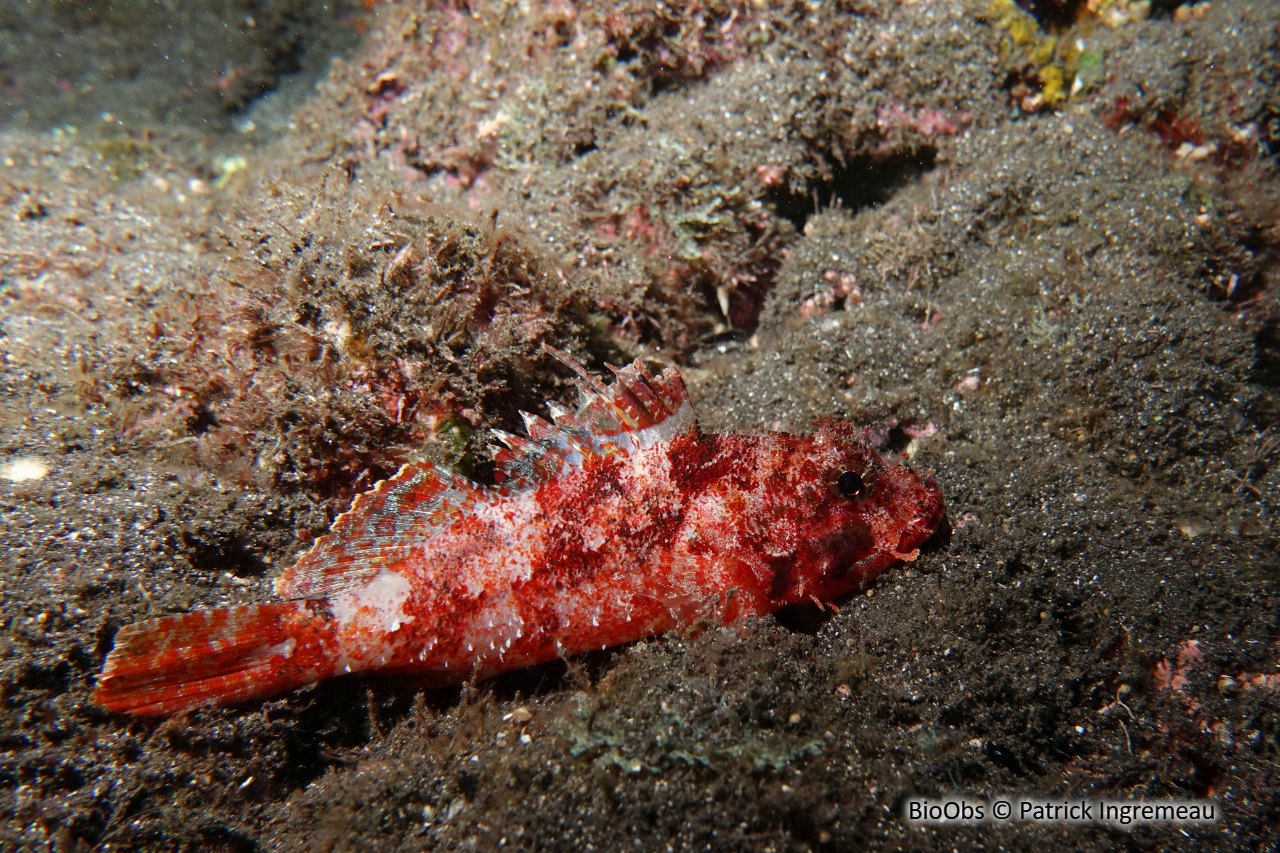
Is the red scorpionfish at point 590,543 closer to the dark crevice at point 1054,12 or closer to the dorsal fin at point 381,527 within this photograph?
the dorsal fin at point 381,527

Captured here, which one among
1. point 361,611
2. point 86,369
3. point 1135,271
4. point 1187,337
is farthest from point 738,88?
point 86,369

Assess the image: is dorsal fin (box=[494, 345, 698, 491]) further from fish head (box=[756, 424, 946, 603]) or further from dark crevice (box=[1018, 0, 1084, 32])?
dark crevice (box=[1018, 0, 1084, 32])

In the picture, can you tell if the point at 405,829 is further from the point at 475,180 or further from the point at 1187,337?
the point at 1187,337

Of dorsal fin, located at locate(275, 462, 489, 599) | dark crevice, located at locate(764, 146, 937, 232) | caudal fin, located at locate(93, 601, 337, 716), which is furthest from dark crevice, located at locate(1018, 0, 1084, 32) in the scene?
caudal fin, located at locate(93, 601, 337, 716)

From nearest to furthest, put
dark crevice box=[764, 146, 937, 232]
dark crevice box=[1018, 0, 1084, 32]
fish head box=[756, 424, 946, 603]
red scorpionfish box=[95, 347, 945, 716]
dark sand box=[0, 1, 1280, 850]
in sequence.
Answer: dark sand box=[0, 1, 1280, 850], red scorpionfish box=[95, 347, 945, 716], fish head box=[756, 424, 946, 603], dark crevice box=[764, 146, 937, 232], dark crevice box=[1018, 0, 1084, 32]

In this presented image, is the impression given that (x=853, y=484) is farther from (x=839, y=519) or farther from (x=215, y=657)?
(x=215, y=657)

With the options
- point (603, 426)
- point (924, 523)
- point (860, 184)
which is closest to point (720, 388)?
point (603, 426)
